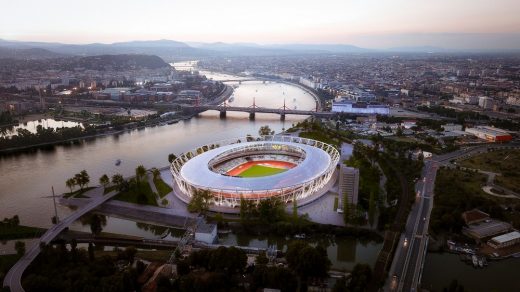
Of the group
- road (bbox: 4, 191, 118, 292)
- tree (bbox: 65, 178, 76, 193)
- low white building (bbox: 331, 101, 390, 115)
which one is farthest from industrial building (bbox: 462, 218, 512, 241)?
low white building (bbox: 331, 101, 390, 115)

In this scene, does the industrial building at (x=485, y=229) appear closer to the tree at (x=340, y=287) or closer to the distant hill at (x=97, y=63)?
the tree at (x=340, y=287)

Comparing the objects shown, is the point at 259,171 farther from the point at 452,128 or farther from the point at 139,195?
the point at 452,128

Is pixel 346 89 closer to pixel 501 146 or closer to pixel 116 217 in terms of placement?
pixel 501 146

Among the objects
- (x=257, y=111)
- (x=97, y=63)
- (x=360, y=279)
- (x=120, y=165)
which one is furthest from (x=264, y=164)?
(x=97, y=63)

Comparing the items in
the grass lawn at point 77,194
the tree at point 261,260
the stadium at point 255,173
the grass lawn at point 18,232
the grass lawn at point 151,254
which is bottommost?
the grass lawn at point 151,254

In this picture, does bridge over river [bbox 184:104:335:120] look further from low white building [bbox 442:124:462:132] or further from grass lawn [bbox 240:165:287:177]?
grass lawn [bbox 240:165:287:177]

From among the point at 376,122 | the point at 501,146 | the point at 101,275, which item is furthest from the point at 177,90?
the point at 101,275

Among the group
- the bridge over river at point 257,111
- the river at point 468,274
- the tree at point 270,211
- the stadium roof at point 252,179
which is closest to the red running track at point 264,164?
the stadium roof at point 252,179
